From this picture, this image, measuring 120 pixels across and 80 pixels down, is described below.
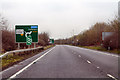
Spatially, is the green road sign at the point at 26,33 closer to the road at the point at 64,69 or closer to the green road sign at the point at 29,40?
the green road sign at the point at 29,40

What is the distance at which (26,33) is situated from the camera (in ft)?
91.6

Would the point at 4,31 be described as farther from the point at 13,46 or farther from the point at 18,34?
the point at 18,34

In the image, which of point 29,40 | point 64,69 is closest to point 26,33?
point 29,40

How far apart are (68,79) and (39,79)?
1249mm

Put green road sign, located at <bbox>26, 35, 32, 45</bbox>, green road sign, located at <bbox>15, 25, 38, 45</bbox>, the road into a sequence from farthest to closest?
green road sign, located at <bbox>26, 35, 32, 45</bbox>
green road sign, located at <bbox>15, 25, 38, 45</bbox>
the road

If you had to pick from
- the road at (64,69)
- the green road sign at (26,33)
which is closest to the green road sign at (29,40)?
the green road sign at (26,33)

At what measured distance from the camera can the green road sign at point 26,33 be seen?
27.1 metres

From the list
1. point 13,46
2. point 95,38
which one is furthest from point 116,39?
point 95,38

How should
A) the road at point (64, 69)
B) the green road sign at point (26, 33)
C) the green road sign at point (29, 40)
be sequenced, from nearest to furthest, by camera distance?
the road at point (64, 69) < the green road sign at point (26, 33) < the green road sign at point (29, 40)

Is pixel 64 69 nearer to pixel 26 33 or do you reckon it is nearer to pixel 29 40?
pixel 29 40

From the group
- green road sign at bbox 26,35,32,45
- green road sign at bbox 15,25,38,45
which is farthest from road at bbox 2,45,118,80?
green road sign at bbox 26,35,32,45

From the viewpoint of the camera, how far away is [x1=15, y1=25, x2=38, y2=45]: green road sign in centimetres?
2714

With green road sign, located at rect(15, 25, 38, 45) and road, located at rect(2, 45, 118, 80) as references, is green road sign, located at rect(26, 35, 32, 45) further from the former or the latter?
road, located at rect(2, 45, 118, 80)

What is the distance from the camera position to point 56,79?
771cm
